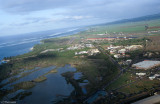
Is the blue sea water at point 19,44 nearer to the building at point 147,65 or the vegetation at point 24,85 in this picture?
the vegetation at point 24,85

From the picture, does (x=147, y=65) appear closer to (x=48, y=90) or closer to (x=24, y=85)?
(x=48, y=90)

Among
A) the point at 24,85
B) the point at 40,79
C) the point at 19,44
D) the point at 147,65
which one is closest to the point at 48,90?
the point at 40,79

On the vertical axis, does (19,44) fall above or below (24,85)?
above

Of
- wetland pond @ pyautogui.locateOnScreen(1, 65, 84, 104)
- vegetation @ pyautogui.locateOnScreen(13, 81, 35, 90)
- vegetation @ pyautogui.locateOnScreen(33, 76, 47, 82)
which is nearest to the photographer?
wetland pond @ pyautogui.locateOnScreen(1, 65, 84, 104)

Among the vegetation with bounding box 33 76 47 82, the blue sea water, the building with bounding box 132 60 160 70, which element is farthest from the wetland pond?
the blue sea water

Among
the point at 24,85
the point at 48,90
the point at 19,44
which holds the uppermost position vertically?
the point at 19,44

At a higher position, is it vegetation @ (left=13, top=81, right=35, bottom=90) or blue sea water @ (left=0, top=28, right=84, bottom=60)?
blue sea water @ (left=0, top=28, right=84, bottom=60)

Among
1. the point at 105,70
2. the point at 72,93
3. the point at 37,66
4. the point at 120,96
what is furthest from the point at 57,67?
the point at 120,96

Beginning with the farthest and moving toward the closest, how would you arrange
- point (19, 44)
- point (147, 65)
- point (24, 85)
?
point (19, 44), point (147, 65), point (24, 85)

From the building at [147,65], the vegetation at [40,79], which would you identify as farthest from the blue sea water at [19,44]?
the building at [147,65]

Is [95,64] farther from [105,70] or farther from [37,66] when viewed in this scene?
[37,66]

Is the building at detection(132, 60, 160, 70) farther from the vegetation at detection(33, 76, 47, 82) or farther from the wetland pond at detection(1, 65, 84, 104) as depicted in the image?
the vegetation at detection(33, 76, 47, 82)
